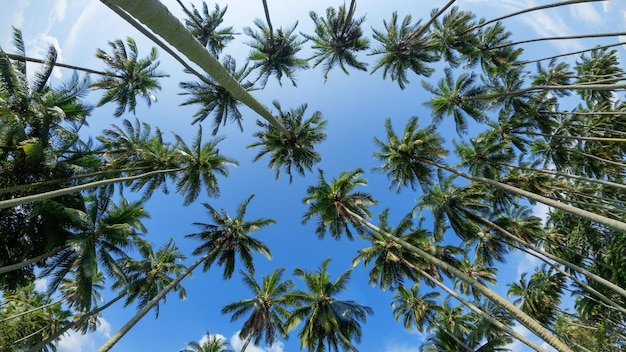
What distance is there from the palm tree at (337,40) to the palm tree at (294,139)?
5.13 metres

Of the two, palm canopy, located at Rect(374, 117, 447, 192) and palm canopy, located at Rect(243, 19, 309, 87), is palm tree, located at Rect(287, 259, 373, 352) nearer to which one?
palm canopy, located at Rect(374, 117, 447, 192)

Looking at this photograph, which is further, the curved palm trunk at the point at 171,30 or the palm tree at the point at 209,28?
the palm tree at the point at 209,28

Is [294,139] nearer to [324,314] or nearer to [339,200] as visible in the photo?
[339,200]

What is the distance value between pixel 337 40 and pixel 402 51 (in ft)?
16.6

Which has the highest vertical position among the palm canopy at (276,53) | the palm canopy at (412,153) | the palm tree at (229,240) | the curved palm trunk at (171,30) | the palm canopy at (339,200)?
the palm canopy at (276,53)

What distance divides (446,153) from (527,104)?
286 inches

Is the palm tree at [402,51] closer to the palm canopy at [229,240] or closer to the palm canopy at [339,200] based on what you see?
the palm canopy at [339,200]

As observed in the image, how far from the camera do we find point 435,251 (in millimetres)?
25594

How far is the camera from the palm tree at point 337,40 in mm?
→ 23094

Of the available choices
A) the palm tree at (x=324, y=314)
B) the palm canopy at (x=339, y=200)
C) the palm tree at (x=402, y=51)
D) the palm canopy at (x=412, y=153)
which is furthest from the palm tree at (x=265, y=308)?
the palm tree at (x=402, y=51)

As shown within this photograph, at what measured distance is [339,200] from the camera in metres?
23.6

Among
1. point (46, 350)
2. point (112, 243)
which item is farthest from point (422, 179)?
point (46, 350)

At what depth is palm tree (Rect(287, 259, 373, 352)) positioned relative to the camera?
80.6 feet

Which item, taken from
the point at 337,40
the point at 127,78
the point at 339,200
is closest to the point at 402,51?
the point at 337,40
